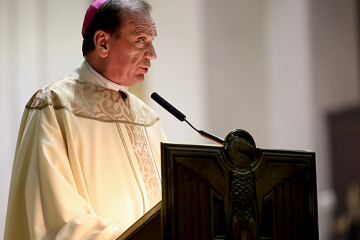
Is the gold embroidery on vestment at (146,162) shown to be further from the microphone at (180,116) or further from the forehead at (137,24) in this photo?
the forehead at (137,24)

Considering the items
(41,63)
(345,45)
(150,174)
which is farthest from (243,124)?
(150,174)

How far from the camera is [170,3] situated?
5418 mm

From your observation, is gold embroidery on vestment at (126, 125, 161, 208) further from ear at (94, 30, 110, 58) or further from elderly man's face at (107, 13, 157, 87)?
ear at (94, 30, 110, 58)

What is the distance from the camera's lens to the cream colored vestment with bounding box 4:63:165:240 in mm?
2311

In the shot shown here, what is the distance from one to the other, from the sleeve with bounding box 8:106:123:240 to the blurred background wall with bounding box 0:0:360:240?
2384 mm

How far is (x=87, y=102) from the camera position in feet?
9.41

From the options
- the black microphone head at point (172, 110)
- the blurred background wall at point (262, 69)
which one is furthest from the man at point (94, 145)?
the blurred background wall at point (262, 69)

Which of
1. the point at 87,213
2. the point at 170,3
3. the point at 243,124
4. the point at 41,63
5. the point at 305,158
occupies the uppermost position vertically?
the point at 170,3

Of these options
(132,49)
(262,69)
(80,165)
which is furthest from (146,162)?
(262,69)

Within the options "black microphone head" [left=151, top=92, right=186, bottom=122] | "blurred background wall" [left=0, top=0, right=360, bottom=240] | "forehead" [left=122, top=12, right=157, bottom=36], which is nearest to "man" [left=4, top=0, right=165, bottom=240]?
"forehead" [left=122, top=12, right=157, bottom=36]

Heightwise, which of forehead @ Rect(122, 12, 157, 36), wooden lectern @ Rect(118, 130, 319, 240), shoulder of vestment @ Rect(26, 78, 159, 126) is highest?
forehead @ Rect(122, 12, 157, 36)

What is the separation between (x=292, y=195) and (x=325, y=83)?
371 centimetres

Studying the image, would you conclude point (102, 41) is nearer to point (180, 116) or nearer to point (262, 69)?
point (180, 116)

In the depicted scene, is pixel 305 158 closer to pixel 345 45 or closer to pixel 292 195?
pixel 292 195
